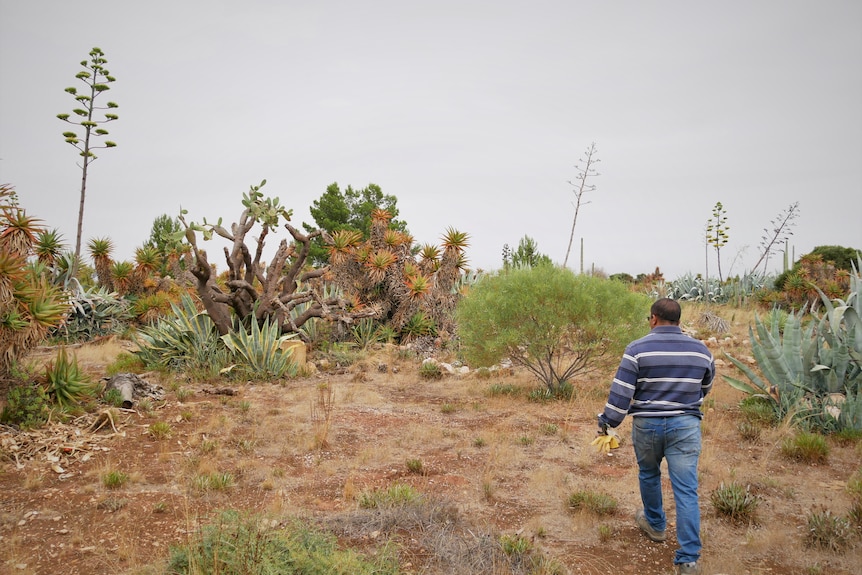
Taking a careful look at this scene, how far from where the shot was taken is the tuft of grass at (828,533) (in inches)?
176

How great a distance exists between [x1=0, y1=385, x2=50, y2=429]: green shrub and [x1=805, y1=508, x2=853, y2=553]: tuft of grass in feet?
25.5

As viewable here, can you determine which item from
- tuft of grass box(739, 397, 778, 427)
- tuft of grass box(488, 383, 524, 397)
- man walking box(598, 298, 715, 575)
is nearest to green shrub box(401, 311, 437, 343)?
tuft of grass box(488, 383, 524, 397)

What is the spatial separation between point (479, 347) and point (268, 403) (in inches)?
135

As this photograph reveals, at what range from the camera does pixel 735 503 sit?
16.4 feet

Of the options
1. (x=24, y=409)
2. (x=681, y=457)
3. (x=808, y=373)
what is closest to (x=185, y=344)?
(x=24, y=409)

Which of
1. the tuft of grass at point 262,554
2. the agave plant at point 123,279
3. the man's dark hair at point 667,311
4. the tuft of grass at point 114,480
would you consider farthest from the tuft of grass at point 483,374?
the agave plant at point 123,279

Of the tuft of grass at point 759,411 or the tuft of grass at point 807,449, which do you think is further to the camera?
the tuft of grass at point 759,411

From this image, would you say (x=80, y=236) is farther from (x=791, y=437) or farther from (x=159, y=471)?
(x=791, y=437)

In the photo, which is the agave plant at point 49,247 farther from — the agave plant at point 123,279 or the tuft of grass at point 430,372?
the tuft of grass at point 430,372

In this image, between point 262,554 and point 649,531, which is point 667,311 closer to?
point 649,531

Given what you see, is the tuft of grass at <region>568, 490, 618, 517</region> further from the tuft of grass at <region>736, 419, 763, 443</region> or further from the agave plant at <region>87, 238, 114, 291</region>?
the agave plant at <region>87, 238, 114, 291</region>

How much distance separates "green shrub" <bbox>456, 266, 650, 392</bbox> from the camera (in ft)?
29.7

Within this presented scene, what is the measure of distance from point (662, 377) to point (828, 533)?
1.91m

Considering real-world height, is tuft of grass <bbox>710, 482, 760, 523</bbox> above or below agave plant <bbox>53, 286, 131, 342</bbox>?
below
